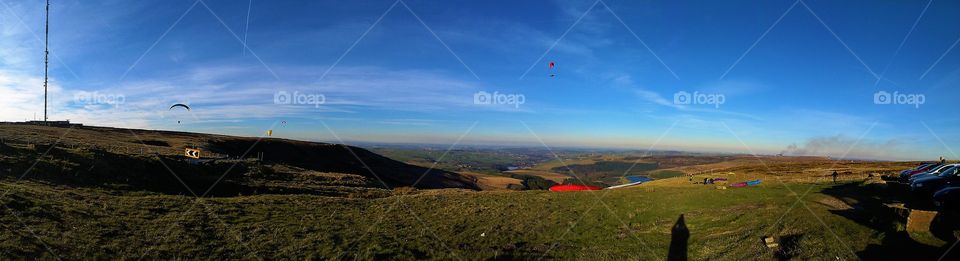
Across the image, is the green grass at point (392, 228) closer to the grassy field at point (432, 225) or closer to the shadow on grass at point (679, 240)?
the grassy field at point (432, 225)

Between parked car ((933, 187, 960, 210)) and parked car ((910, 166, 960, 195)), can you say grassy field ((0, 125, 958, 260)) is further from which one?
parked car ((933, 187, 960, 210))

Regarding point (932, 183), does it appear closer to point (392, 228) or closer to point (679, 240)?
point (679, 240)

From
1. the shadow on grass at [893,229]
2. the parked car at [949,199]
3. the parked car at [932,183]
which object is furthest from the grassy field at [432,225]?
the parked car at [949,199]

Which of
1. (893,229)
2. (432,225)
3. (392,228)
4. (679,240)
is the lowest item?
(432,225)

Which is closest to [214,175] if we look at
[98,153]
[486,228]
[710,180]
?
A: [98,153]

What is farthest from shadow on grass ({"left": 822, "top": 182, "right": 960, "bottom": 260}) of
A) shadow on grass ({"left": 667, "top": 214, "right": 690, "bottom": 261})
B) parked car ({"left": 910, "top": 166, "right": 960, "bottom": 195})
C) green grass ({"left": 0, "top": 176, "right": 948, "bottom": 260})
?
shadow on grass ({"left": 667, "top": 214, "right": 690, "bottom": 261})

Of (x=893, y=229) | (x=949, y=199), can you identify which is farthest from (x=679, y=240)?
(x=949, y=199)
